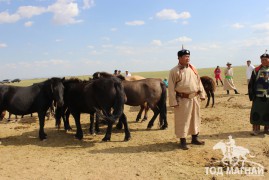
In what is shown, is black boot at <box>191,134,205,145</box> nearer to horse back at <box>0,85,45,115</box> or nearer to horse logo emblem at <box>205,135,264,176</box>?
horse logo emblem at <box>205,135,264,176</box>

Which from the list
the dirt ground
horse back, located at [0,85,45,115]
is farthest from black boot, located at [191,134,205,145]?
horse back, located at [0,85,45,115]

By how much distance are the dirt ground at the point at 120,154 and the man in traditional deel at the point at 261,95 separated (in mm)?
375

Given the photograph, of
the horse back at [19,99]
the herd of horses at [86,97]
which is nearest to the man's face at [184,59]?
the herd of horses at [86,97]

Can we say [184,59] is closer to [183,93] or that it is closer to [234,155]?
[183,93]

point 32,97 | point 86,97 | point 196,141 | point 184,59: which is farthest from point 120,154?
point 32,97

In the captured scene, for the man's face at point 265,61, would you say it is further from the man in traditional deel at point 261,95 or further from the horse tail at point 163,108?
the horse tail at point 163,108

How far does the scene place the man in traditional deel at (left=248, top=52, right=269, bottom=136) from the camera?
266 inches

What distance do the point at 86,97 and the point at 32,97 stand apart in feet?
5.11

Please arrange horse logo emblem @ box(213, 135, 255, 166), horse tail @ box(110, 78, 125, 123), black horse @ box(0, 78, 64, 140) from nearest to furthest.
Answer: horse logo emblem @ box(213, 135, 255, 166) → horse tail @ box(110, 78, 125, 123) → black horse @ box(0, 78, 64, 140)

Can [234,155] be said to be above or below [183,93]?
below

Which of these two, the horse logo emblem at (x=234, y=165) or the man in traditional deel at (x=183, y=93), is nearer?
the horse logo emblem at (x=234, y=165)

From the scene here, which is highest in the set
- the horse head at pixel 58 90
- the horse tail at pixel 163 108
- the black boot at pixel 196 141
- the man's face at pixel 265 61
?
the man's face at pixel 265 61

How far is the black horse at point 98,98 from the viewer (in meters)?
6.73

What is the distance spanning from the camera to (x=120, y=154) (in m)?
5.84
